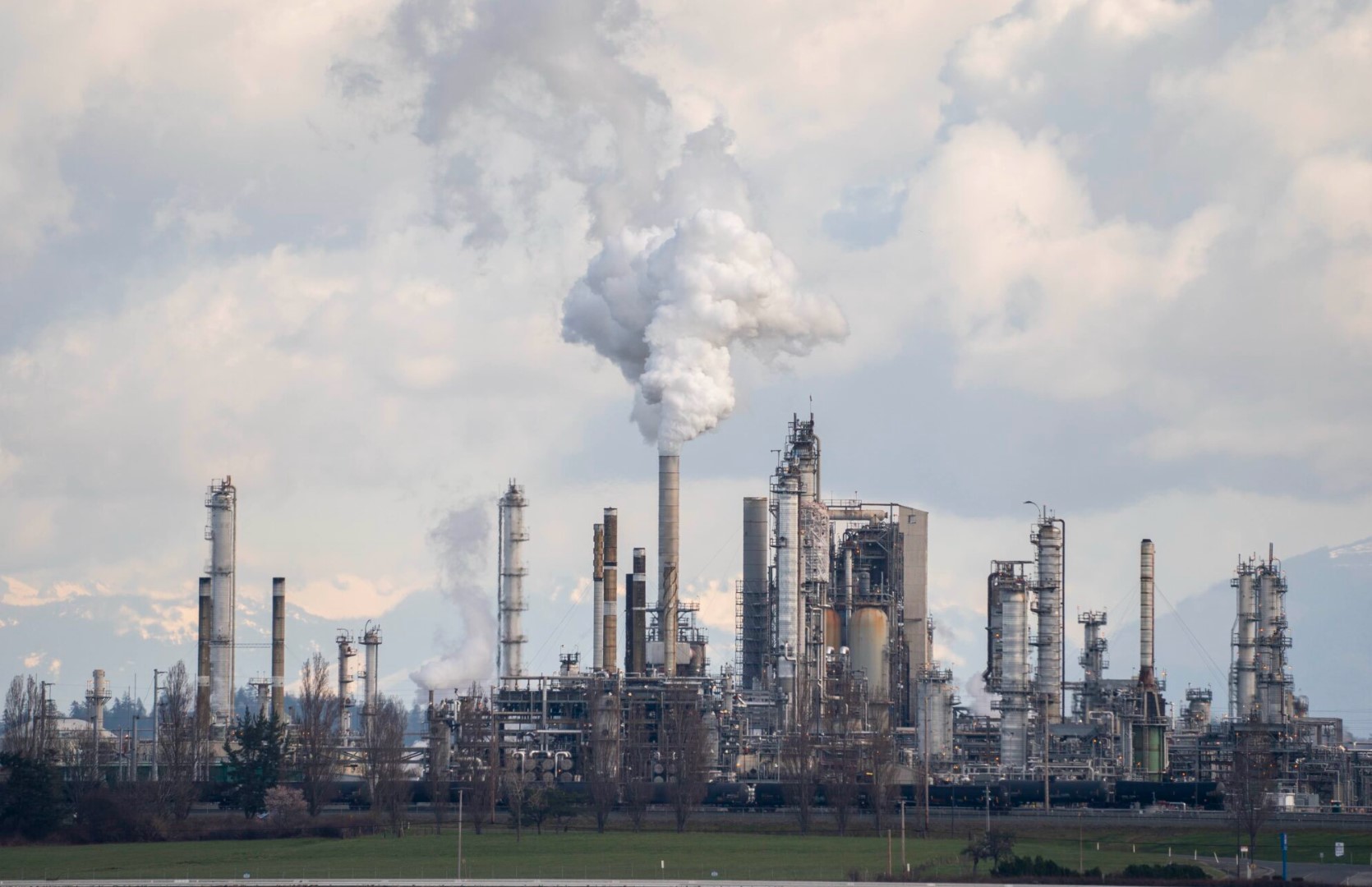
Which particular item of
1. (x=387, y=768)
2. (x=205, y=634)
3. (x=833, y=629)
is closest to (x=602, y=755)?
(x=387, y=768)

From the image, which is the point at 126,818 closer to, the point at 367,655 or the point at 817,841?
the point at 817,841

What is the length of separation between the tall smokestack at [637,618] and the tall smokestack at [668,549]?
175 centimetres

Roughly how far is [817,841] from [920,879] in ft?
66.9

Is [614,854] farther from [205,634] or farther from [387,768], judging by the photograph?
[205,634]

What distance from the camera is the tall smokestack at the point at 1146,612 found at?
119 metres

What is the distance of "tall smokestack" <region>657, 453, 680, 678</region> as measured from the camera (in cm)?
10556

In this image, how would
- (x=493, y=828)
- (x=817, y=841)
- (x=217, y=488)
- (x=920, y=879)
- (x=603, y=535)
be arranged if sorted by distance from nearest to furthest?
(x=920, y=879), (x=817, y=841), (x=493, y=828), (x=603, y=535), (x=217, y=488)

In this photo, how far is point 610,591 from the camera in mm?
114312

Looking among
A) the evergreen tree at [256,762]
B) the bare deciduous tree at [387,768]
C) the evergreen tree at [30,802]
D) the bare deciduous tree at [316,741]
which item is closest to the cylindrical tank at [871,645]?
the bare deciduous tree at [387,768]

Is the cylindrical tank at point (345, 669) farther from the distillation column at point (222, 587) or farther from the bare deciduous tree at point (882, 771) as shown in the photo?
the bare deciduous tree at point (882, 771)

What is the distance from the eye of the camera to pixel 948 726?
114188 mm

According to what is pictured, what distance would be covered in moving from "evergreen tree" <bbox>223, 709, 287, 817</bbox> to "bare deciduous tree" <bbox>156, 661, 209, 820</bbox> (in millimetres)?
2116

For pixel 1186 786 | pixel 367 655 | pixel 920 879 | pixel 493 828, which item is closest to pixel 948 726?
pixel 1186 786

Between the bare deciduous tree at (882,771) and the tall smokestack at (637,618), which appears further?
the tall smokestack at (637,618)
